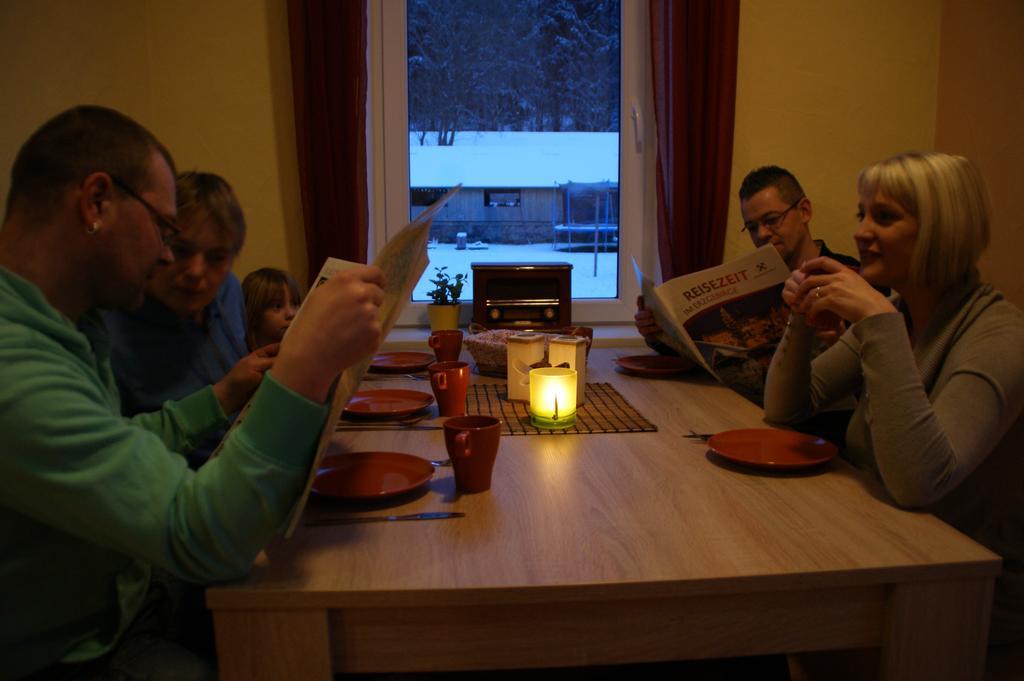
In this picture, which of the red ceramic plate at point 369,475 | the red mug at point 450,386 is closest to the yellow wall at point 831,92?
the red mug at point 450,386

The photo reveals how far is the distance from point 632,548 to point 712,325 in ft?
3.53

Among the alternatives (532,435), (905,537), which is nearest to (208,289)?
(532,435)

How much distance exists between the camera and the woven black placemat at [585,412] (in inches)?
62.0

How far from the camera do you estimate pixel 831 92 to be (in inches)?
120

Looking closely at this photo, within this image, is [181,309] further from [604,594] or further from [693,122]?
[693,122]

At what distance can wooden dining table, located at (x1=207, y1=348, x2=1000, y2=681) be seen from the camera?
0.90m

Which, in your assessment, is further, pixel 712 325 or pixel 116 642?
pixel 712 325

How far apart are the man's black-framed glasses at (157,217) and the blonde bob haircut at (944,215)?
3.82 ft

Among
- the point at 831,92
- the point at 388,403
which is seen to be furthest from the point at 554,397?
the point at 831,92

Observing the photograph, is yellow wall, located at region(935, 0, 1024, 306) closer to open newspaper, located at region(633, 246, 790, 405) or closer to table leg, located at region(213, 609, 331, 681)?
open newspaper, located at region(633, 246, 790, 405)

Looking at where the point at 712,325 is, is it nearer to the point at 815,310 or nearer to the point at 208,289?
the point at 815,310

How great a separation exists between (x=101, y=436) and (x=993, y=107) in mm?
2879

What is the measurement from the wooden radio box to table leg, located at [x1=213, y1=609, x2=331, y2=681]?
2.02 metres

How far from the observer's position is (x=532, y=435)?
1538 mm
